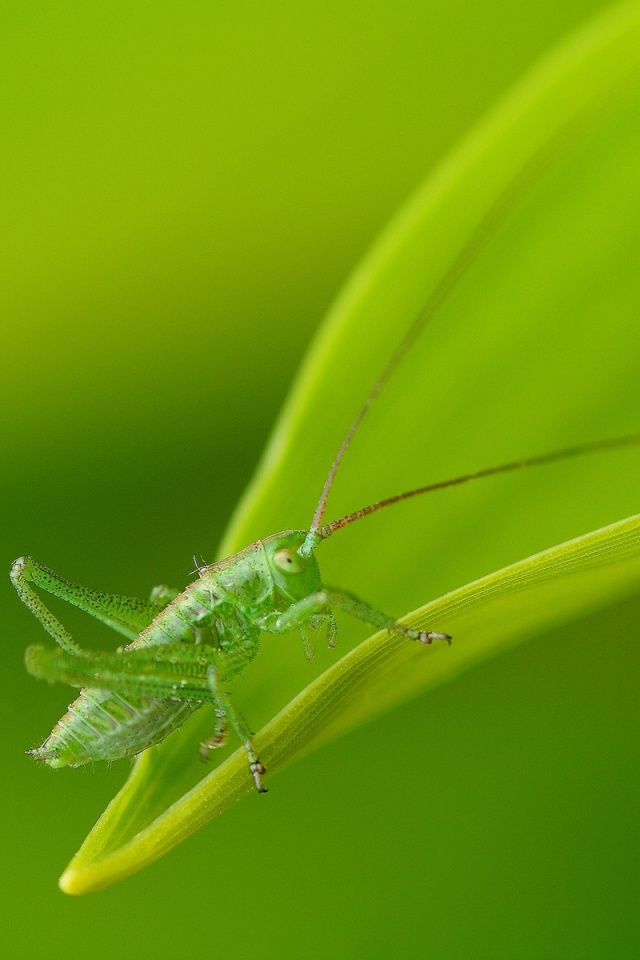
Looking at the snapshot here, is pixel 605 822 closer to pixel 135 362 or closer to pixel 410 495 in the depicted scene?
pixel 410 495

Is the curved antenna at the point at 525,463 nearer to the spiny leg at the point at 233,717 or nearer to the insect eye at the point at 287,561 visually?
the spiny leg at the point at 233,717

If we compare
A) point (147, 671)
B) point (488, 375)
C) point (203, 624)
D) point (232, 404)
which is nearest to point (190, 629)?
point (203, 624)

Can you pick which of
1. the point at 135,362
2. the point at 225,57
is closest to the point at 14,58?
the point at 225,57

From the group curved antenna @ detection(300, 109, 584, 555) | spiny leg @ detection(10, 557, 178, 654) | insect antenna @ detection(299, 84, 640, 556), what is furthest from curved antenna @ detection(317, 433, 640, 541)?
spiny leg @ detection(10, 557, 178, 654)

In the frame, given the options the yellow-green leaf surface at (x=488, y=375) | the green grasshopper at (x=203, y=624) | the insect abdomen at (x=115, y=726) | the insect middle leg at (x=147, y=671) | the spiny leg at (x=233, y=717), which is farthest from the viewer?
the insect abdomen at (x=115, y=726)

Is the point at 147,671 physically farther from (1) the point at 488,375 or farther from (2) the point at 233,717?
(1) the point at 488,375

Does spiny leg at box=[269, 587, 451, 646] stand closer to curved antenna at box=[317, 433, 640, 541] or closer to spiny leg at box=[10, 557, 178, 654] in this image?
curved antenna at box=[317, 433, 640, 541]

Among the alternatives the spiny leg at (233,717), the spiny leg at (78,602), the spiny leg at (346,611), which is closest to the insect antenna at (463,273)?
the spiny leg at (346,611)
